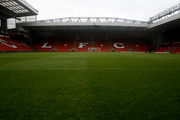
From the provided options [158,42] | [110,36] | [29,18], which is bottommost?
[158,42]

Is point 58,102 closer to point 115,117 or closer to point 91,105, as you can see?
point 91,105

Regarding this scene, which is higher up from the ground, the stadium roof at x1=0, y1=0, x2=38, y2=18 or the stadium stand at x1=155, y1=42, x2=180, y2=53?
the stadium roof at x1=0, y1=0, x2=38, y2=18

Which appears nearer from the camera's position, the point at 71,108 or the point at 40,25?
the point at 71,108

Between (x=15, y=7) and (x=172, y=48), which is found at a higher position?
(x=15, y=7)

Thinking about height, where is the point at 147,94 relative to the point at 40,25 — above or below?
below

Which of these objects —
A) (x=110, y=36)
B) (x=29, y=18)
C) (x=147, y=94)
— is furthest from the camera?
(x=110, y=36)

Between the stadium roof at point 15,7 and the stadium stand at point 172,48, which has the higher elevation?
the stadium roof at point 15,7

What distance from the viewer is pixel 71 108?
123 centimetres

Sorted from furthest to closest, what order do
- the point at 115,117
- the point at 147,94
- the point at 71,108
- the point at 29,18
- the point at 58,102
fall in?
the point at 29,18, the point at 147,94, the point at 58,102, the point at 71,108, the point at 115,117

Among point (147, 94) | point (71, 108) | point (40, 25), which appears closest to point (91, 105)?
point (71, 108)

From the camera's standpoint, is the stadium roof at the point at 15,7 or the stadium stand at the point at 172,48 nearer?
the stadium roof at the point at 15,7

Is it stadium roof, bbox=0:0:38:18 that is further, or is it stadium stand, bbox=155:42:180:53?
stadium stand, bbox=155:42:180:53

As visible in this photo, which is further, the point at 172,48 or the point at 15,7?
the point at 172,48

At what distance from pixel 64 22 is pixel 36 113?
3119 cm
